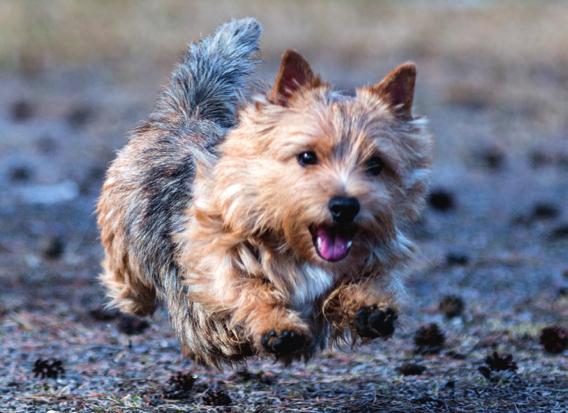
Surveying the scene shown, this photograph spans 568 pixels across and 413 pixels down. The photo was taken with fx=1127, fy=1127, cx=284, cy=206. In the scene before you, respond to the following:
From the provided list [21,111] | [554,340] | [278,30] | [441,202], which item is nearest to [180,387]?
[554,340]

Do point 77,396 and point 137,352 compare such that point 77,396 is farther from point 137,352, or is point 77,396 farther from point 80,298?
point 80,298

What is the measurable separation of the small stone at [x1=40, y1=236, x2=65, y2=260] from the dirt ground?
2 centimetres

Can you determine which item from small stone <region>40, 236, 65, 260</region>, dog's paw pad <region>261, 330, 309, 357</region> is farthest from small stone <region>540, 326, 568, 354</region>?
small stone <region>40, 236, 65, 260</region>

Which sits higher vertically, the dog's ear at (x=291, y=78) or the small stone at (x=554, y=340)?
the dog's ear at (x=291, y=78)

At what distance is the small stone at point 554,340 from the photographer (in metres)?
6.33

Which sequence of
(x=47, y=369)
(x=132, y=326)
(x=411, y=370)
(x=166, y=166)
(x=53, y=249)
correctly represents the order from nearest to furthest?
1. (x=166, y=166)
2. (x=47, y=369)
3. (x=411, y=370)
4. (x=132, y=326)
5. (x=53, y=249)

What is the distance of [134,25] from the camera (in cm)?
1959

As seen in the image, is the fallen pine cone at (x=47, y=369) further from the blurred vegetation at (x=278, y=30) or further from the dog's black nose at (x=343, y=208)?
the blurred vegetation at (x=278, y=30)

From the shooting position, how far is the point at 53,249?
28.5 ft

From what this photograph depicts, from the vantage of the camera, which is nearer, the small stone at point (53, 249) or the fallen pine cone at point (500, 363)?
the fallen pine cone at point (500, 363)

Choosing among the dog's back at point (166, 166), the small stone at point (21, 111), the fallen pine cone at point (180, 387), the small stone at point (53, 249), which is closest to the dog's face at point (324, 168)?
the dog's back at point (166, 166)

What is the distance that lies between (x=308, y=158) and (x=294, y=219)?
26cm

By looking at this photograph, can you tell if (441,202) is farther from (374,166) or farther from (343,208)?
(343,208)

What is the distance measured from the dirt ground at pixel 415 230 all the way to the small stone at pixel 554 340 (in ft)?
0.08
